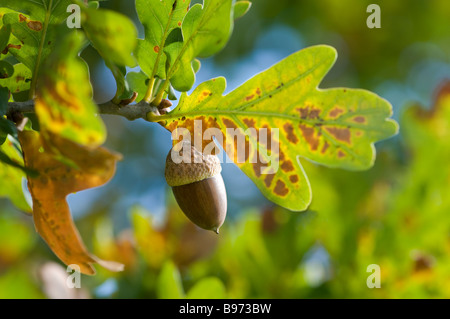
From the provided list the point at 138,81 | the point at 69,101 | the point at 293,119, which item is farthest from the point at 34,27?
the point at 293,119

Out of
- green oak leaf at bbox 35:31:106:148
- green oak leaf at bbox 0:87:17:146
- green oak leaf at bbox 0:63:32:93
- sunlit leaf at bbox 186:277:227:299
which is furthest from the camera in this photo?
sunlit leaf at bbox 186:277:227:299

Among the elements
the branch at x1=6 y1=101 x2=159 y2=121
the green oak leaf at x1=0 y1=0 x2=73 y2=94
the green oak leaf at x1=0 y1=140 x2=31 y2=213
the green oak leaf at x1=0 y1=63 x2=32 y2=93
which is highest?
the green oak leaf at x1=0 y1=0 x2=73 y2=94

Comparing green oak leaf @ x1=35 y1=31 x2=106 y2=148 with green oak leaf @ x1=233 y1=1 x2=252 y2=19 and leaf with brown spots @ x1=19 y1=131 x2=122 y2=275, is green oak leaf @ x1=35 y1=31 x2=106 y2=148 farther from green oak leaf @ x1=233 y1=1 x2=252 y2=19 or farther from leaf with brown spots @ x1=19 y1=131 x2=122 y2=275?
green oak leaf @ x1=233 y1=1 x2=252 y2=19

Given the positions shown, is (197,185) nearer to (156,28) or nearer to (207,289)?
(156,28)

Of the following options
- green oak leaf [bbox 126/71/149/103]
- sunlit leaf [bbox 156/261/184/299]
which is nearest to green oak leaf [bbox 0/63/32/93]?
green oak leaf [bbox 126/71/149/103]

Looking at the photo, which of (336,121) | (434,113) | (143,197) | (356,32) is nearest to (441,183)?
(434,113)

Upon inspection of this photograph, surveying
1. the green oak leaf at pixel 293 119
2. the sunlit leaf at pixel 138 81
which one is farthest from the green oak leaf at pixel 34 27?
the green oak leaf at pixel 293 119
